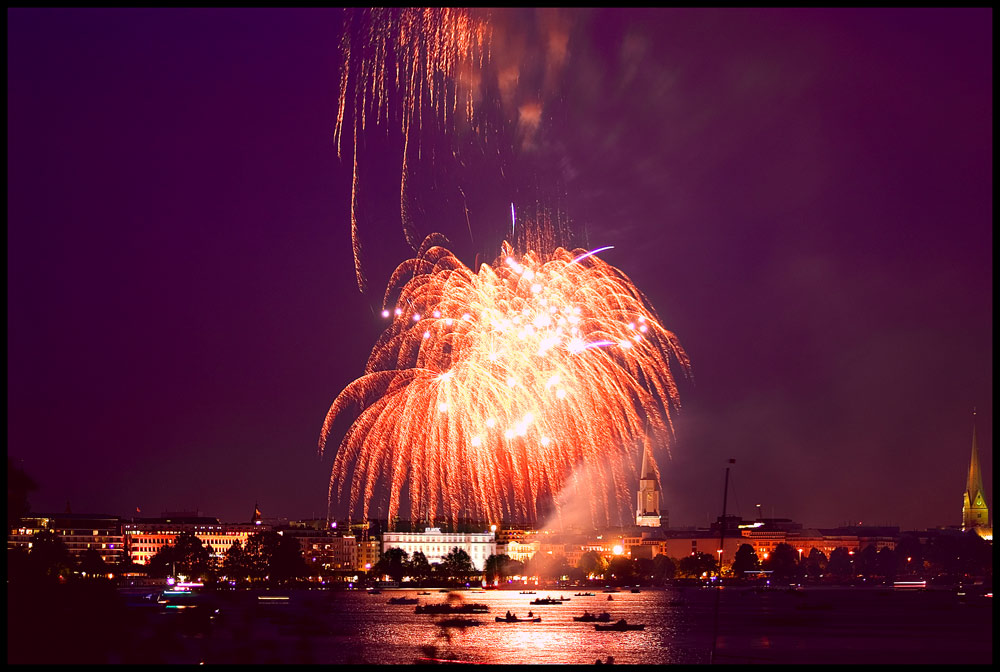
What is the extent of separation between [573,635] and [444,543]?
109767 millimetres

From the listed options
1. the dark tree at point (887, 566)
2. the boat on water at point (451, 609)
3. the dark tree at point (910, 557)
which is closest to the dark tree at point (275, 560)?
the boat on water at point (451, 609)

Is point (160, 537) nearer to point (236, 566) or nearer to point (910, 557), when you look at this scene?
point (236, 566)

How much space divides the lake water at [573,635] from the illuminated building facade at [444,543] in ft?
213

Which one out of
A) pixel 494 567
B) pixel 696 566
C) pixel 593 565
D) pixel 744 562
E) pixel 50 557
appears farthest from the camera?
pixel 744 562

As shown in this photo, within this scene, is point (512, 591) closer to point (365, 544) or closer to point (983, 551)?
point (365, 544)

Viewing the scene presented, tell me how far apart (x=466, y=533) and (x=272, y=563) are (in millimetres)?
37063

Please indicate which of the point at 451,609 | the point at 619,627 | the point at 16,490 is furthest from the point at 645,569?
the point at 16,490

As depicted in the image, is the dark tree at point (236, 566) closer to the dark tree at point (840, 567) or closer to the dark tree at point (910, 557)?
the dark tree at point (840, 567)

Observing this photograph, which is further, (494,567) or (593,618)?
(494,567)

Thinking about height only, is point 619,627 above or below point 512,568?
above

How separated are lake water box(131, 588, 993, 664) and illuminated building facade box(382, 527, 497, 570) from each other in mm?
64817

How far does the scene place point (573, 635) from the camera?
68000 mm

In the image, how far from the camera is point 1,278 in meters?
29.0

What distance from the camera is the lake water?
5600 centimetres
